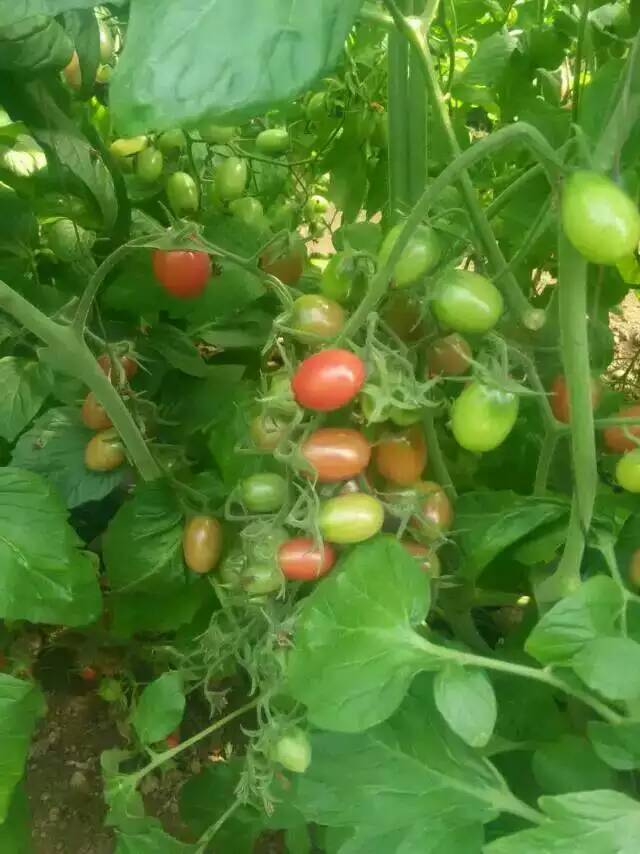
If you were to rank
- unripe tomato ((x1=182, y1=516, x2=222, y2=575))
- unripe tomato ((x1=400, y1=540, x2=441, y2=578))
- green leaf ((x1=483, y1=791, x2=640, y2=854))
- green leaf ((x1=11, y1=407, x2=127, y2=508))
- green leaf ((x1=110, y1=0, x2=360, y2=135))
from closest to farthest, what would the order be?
green leaf ((x1=110, y1=0, x2=360, y2=135))
green leaf ((x1=483, y1=791, x2=640, y2=854))
unripe tomato ((x1=400, y1=540, x2=441, y2=578))
unripe tomato ((x1=182, y1=516, x2=222, y2=575))
green leaf ((x1=11, y1=407, x2=127, y2=508))

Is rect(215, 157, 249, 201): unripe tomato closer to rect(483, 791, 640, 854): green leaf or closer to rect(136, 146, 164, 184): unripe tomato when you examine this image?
rect(136, 146, 164, 184): unripe tomato

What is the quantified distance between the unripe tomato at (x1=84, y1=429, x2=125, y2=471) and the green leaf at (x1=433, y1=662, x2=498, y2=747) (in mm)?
369

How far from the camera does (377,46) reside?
90 centimetres

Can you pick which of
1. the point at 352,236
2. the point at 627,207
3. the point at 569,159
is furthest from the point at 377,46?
the point at 627,207

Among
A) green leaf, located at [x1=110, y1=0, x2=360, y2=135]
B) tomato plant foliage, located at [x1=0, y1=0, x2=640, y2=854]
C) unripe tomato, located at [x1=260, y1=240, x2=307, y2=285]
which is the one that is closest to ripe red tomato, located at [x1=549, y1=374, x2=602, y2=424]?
tomato plant foliage, located at [x1=0, y1=0, x2=640, y2=854]

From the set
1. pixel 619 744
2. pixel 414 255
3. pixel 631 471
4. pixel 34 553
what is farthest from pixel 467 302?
pixel 34 553

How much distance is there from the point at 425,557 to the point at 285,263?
0.26 m

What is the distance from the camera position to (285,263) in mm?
681

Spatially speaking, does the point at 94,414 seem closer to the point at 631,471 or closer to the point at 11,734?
the point at 11,734

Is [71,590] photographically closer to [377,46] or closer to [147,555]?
[147,555]

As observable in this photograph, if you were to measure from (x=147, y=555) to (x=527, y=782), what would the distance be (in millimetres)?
339

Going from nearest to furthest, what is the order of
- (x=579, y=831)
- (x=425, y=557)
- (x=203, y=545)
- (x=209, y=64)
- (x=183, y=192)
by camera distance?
(x=209, y=64) → (x=579, y=831) → (x=425, y=557) → (x=203, y=545) → (x=183, y=192)

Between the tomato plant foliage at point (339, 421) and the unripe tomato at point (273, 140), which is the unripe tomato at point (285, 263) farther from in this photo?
the unripe tomato at point (273, 140)

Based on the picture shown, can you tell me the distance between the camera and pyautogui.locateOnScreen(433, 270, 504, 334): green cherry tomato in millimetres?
438
